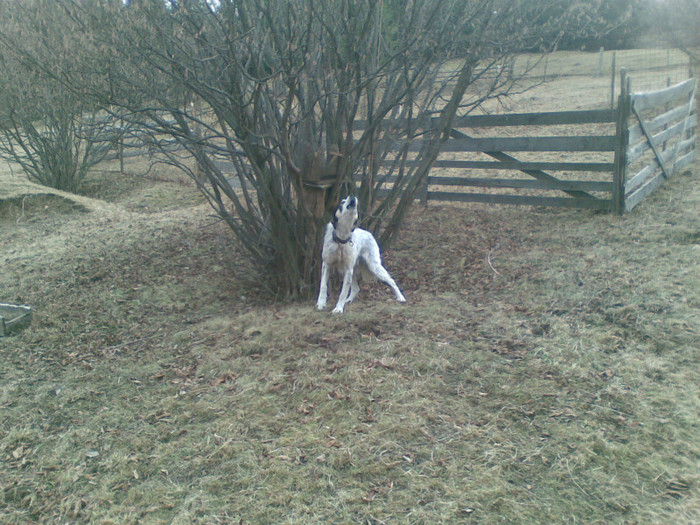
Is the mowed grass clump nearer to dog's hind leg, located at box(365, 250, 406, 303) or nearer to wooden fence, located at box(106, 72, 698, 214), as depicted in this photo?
dog's hind leg, located at box(365, 250, 406, 303)

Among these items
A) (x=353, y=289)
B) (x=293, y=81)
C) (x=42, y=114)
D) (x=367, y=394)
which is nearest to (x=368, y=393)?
(x=367, y=394)

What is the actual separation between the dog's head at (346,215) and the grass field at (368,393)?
31.3 inches

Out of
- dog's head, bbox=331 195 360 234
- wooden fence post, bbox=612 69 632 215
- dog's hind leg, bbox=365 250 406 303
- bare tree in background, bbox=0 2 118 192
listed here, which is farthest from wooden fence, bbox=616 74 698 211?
bare tree in background, bbox=0 2 118 192

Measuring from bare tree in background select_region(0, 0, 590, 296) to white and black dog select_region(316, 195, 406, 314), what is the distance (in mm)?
516

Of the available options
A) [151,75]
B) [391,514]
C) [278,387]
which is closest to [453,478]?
[391,514]

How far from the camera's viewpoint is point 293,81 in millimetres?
4461

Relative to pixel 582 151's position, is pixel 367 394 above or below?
below

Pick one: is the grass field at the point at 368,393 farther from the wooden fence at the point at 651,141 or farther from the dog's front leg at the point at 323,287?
the wooden fence at the point at 651,141

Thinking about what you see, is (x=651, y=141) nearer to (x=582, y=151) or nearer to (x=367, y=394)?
(x=582, y=151)

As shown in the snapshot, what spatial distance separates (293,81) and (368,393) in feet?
7.65

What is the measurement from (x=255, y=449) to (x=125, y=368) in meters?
1.67

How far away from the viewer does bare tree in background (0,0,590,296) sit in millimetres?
4820

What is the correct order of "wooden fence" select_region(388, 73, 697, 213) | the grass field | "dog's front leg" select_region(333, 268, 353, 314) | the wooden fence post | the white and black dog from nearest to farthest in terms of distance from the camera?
the grass field < the white and black dog < "dog's front leg" select_region(333, 268, 353, 314) < the wooden fence post < "wooden fence" select_region(388, 73, 697, 213)

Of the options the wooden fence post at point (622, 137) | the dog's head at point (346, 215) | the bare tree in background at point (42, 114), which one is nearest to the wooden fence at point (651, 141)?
the wooden fence post at point (622, 137)
